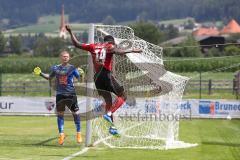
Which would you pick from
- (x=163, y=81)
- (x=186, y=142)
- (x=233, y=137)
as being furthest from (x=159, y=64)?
(x=233, y=137)

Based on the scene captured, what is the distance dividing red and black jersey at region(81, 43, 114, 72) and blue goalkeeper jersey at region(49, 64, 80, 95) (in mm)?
1440

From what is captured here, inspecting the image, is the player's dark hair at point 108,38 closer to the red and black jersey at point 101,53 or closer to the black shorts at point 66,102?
the red and black jersey at point 101,53

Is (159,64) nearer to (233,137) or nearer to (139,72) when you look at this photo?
(139,72)

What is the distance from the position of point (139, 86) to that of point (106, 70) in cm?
420

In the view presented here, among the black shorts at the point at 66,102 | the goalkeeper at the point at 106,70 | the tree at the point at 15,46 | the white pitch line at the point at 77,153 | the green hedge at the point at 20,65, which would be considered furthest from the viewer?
the tree at the point at 15,46

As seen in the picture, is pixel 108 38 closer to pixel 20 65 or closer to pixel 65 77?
pixel 65 77

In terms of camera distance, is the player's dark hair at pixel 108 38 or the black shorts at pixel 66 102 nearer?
the player's dark hair at pixel 108 38

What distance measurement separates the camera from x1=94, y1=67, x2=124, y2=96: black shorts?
15.2 meters

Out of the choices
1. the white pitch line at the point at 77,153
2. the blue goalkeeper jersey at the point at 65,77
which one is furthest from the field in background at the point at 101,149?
the blue goalkeeper jersey at the point at 65,77

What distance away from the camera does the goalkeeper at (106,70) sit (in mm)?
15031

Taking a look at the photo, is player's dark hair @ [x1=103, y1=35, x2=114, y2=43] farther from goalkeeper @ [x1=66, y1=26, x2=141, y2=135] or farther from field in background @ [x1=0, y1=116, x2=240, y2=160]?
field in background @ [x1=0, y1=116, x2=240, y2=160]

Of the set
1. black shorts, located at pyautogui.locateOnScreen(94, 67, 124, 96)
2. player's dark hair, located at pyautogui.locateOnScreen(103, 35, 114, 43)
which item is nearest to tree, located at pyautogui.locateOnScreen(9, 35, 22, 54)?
player's dark hair, located at pyautogui.locateOnScreen(103, 35, 114, 43)

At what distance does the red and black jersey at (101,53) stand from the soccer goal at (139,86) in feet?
2.51

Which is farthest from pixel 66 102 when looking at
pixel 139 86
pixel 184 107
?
pixel 184 107
